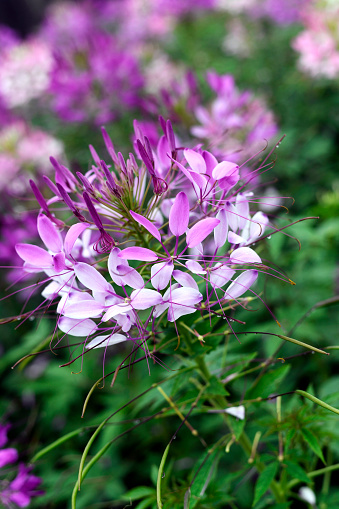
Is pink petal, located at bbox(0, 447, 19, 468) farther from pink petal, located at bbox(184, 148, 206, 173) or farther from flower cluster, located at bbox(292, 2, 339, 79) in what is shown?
flower cluster, located at bbox(292, 2, 339, 79)

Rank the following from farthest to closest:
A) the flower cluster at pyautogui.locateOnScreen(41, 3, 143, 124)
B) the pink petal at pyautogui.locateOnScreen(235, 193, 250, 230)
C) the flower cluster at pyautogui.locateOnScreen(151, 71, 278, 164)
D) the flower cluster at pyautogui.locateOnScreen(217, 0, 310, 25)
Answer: the flower cluster at pyautogui.locateOnScreen(217, 0, 310, 25) < the flower cluster at pyautogui.locateOnScreen(41, 3, 143, 124) < the flower cluster at pyautogui.locateOnScreen(151, 71, 278, 164) < the pink petal at pyautogui.locateOnScreen(235, 193, 250, 230)

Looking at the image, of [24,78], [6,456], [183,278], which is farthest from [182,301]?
[24,78]

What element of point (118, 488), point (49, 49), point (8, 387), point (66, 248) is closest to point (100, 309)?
point (66, 248)

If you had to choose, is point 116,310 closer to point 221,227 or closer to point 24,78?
point 221,227

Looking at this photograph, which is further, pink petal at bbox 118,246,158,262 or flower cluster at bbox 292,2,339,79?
flower cluster at bbox 292,2,339,79

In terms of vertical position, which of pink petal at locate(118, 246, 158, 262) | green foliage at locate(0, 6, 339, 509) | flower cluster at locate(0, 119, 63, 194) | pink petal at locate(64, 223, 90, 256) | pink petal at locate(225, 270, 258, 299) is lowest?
green foliage at locate(0, 6, 339, 509)

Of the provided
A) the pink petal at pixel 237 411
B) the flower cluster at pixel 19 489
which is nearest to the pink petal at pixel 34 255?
the pink petal at pixel 237 411

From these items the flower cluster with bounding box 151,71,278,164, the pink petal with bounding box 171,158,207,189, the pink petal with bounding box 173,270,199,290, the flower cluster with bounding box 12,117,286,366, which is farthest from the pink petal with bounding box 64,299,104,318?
the flower cluster with bounding box 151,71,278,164
